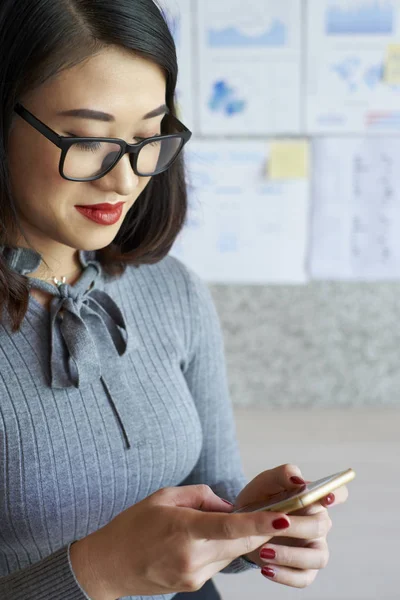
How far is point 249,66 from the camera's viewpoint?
47.2 inches

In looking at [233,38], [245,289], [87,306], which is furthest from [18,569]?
[233,38]

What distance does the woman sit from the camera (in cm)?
58

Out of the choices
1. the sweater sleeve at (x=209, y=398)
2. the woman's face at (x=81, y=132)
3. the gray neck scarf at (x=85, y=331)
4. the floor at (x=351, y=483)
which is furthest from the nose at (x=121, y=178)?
the floor at (x=351, y=483)

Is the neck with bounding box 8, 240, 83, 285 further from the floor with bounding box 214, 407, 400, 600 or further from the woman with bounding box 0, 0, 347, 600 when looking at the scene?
the floor with bounding box 214, 407, 400, 600

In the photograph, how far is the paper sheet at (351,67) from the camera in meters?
1.17

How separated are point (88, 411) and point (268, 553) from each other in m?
0.21

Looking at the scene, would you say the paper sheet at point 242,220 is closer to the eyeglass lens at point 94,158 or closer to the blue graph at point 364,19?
the blue graph at point 364,19

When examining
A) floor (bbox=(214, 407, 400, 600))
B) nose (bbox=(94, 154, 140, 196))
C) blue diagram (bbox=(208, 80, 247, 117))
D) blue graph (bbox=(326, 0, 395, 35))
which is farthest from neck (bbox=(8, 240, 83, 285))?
blue graph (bbox=(326, 0, 395, 35))

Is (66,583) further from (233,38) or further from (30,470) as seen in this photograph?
(233,38)

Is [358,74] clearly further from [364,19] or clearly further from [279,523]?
[279,523]

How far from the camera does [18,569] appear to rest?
67cm

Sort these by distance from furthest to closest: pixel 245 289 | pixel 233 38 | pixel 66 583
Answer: pixel 245 289
pixel 233 38
pixel 66 583

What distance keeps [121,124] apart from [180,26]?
65 cm

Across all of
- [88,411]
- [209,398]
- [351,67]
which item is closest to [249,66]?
[351,67]
